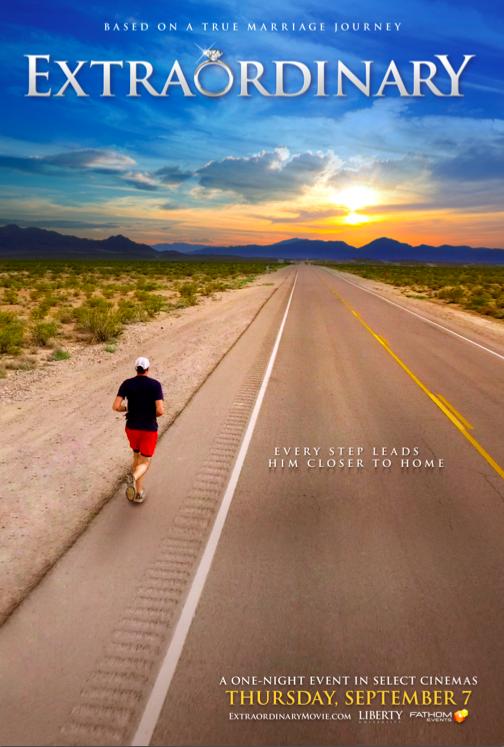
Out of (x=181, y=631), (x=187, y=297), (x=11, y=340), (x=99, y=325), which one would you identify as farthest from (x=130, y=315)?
(x=181, y=631)

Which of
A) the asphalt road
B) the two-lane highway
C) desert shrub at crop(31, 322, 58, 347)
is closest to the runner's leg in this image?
the asphalt road

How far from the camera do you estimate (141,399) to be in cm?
637

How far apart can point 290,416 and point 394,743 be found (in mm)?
6626

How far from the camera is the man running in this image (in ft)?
20.8

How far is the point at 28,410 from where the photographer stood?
1042cm

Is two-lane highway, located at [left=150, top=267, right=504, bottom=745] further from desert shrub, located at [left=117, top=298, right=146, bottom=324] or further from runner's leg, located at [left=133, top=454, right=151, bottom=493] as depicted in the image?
desert shrub, located at [left=117, top=298, right=146, bottom=324]

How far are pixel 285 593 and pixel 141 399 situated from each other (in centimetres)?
299

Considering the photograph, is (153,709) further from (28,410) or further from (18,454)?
(28,410)

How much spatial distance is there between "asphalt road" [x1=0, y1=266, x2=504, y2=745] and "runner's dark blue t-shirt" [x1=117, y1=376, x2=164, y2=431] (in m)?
1.16

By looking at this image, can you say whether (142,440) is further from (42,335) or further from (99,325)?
(99,325)

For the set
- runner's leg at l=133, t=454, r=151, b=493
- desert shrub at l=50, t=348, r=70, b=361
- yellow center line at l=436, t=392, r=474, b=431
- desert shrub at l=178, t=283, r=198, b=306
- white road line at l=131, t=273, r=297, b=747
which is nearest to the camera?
white road line at l=131, t=273, r=297, b=747

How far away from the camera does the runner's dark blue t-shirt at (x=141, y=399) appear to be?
635 cm

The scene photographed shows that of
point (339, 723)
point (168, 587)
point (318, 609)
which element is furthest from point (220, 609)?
point (339, 723)

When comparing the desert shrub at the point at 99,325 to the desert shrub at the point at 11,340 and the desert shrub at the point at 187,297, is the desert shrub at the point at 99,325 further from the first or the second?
the desert shrub at the point at 187,297
